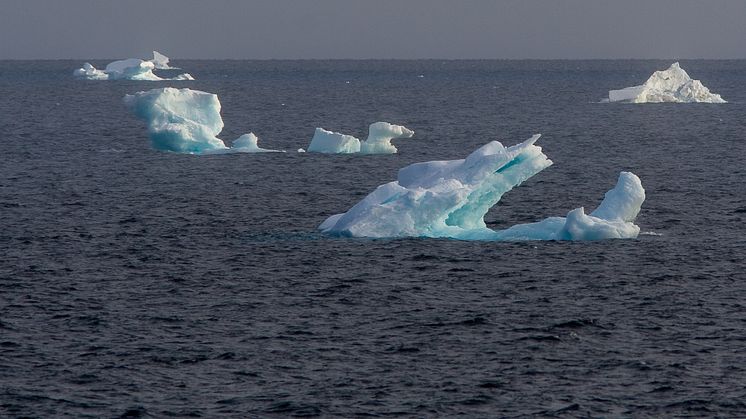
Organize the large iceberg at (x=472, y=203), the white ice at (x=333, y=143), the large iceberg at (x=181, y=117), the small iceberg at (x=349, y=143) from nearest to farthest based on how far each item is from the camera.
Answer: the large iceberg at (x=472, y=203)
the large iceberg at (x=181, y=117)
the small iceberg at (x=349, y=143)
the white ice at (x=333, y=143)

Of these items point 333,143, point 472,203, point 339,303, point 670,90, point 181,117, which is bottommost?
point 339,303

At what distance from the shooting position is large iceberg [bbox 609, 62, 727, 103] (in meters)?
99.0

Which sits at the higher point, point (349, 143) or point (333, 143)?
point (349, 143)

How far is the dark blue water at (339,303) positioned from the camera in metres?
19.9

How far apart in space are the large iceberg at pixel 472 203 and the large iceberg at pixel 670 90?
6548 cm

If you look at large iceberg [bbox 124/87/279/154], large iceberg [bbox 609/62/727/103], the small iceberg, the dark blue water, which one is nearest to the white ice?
the small iceberg

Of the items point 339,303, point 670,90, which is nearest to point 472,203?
point 339,303

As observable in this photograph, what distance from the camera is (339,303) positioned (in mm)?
26453

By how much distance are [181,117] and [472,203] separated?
25.2 meters

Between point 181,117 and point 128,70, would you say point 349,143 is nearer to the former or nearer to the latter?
point 181,117

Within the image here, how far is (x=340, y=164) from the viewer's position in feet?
183

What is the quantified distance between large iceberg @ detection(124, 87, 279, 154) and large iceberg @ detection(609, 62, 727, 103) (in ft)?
164

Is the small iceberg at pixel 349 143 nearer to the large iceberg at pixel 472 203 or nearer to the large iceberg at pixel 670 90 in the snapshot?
the large iceberg at pixel 472 203

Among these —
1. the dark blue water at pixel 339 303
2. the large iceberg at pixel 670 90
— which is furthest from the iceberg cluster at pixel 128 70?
the dark blue water at pixel 339 303
